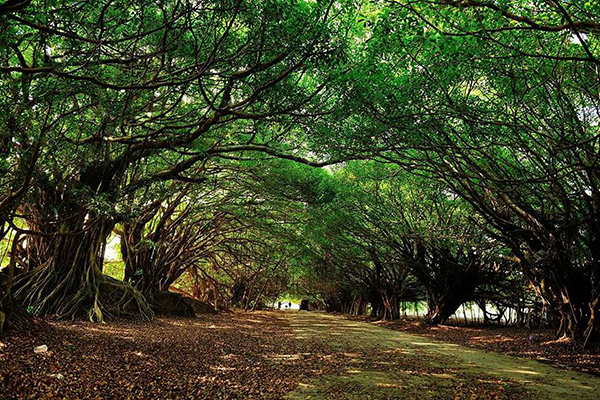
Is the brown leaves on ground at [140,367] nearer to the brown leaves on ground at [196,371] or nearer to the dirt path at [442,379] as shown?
the brown leaves on ground at [196,371]

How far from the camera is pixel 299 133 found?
933 cm

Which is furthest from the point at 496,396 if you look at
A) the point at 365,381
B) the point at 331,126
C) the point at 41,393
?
the point at 331,126

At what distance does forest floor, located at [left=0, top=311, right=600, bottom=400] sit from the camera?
399 centimetres

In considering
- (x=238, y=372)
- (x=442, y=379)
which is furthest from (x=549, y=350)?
(x=238, y=372)

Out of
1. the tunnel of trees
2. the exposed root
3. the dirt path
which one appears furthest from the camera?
the exposed root

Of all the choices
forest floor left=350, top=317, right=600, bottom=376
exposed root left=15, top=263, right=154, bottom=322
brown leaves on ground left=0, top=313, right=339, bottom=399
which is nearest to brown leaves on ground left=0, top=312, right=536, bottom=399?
brown leaves on ground left=0, top=313, right=339, bottom=399

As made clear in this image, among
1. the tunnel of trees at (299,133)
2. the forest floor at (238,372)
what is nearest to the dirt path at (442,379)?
the forest floor at (238,372)

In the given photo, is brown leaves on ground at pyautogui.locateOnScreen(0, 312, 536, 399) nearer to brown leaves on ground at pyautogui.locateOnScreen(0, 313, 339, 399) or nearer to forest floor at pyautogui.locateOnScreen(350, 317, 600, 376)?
brown leaves on ground at pyautogui.locateOnScreen(0, 313, 339, 399)

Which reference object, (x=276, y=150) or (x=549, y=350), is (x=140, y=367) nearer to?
(x=276, y=150)

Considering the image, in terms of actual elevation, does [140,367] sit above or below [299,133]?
below

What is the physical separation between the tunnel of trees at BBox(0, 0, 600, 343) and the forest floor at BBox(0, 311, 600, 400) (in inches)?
51.0

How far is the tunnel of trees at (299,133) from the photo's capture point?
512 centimetres

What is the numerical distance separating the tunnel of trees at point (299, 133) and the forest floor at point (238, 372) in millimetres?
1296

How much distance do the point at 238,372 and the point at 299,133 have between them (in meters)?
5.59
